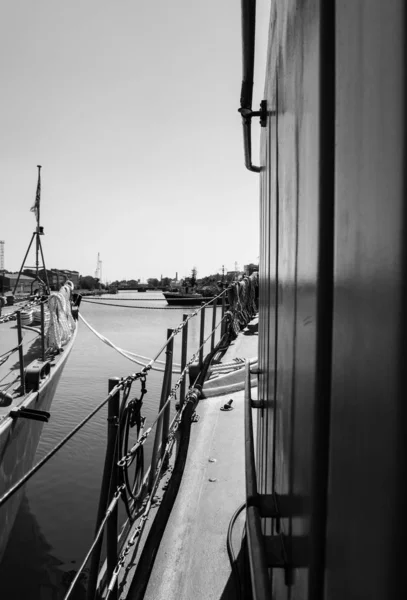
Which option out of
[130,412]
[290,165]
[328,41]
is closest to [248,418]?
[130,412]

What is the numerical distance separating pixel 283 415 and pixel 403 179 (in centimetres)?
97

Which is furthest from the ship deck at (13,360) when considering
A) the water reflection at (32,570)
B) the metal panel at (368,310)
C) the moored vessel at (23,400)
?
the metal panel at (368,310)

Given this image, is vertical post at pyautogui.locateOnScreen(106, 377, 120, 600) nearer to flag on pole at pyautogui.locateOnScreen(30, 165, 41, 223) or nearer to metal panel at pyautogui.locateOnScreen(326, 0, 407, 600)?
metal panel at pyautogui.locateOnScreen(326, 0, 407, 600)

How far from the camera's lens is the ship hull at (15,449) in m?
4.37

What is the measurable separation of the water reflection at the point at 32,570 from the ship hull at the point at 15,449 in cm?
38

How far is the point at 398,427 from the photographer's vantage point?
0.41 m

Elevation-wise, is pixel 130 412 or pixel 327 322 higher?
pixel 327 322

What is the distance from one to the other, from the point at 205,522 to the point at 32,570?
3.52m

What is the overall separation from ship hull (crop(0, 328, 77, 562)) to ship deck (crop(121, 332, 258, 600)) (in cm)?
189

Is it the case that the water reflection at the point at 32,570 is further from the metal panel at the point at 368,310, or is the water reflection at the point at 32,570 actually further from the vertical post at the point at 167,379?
the metal panel at the point at 368,310

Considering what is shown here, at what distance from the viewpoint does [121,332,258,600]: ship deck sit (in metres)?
2.35

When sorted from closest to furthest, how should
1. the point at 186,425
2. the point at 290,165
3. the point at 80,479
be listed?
the point at 290,165 → the point at 186,425 → the point at 80,479

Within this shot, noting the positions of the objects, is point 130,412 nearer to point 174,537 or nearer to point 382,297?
point 174,537

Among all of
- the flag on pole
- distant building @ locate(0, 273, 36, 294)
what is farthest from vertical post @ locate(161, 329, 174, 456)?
distant building @ locate(0, 273, 36, 294)
